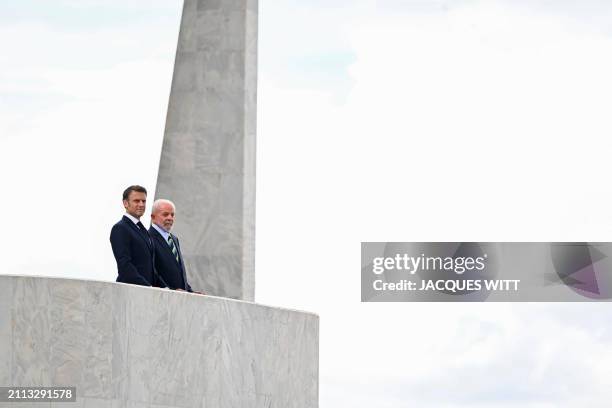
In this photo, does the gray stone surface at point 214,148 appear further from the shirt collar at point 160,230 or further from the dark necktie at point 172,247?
the shirt collar at point 160,230

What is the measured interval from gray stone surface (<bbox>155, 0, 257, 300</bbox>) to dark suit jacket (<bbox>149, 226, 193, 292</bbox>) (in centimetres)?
702

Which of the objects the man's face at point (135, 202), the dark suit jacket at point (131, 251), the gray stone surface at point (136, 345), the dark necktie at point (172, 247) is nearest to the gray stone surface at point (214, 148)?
the gray stone surface at point (136, 345)

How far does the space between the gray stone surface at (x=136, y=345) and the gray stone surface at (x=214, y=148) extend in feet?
20.3

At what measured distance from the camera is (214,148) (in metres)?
27.1

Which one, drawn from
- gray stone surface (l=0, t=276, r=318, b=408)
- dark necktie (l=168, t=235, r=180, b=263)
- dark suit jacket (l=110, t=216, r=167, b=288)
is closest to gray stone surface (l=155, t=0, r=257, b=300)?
gray stone surface (l=0, t=276, r=318, b=408)

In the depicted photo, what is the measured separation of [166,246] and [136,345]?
58.2 inches

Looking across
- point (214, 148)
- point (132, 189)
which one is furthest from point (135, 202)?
point (214, 148)

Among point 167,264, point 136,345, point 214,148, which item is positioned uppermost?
point 214,148

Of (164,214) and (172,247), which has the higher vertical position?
(164,214)

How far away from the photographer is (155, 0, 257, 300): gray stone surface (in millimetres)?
26922

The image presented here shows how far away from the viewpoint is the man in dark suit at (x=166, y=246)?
18.8 meters

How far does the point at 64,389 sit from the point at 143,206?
226 cm

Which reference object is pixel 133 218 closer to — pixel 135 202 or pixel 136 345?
pixel 135 202

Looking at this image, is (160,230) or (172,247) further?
(172,247)
